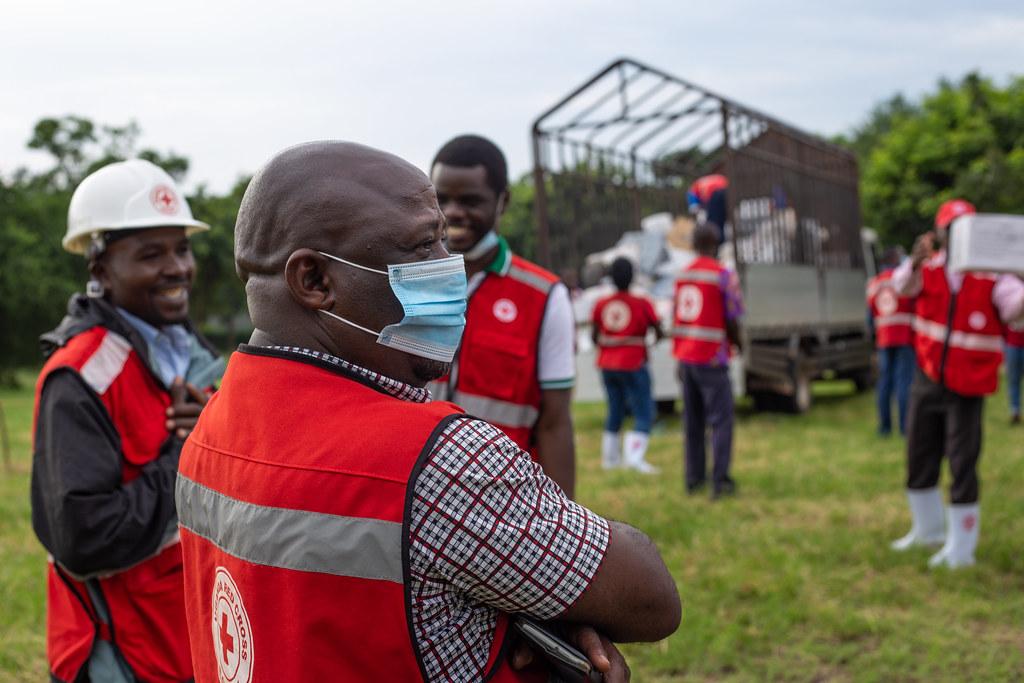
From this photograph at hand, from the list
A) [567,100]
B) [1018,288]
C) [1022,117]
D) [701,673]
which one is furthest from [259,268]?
[1022,117]

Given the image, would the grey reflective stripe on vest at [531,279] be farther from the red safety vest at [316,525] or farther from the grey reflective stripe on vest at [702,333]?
the grey reflective stripe on vest at [702,333]

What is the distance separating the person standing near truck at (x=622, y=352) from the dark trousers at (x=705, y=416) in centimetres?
114

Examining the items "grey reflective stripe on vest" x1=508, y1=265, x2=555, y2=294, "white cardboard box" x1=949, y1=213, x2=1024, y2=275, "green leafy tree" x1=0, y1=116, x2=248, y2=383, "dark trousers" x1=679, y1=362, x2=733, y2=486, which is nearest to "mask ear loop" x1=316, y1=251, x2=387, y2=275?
"grey reflective stripe on vest" x1=508, y1=265, x2=555, y2=294

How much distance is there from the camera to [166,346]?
2754mm

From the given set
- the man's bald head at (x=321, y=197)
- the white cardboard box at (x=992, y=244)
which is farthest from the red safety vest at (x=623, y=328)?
the man's bald head at (x=321, y=197)

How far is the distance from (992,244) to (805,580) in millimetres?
2025

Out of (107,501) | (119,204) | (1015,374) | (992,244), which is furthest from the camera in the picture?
(1015,374)

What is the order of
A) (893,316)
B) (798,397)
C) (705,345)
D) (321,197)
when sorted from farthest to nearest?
1. (798,397)
2. (893,316)
3. (705,345)
4. (321,197)

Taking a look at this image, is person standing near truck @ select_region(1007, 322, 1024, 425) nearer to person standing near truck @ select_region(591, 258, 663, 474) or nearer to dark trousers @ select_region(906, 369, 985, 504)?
person standing near truck @ select_region(591, 258, 663, 474)

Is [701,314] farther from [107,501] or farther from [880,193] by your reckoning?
[880,193]

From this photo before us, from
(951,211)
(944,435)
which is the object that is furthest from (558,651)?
(951,211)

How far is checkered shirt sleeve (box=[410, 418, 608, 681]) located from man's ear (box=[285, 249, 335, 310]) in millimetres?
284

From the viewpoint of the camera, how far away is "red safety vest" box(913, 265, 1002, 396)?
5.71m

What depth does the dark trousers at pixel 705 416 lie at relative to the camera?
25.4 ft
